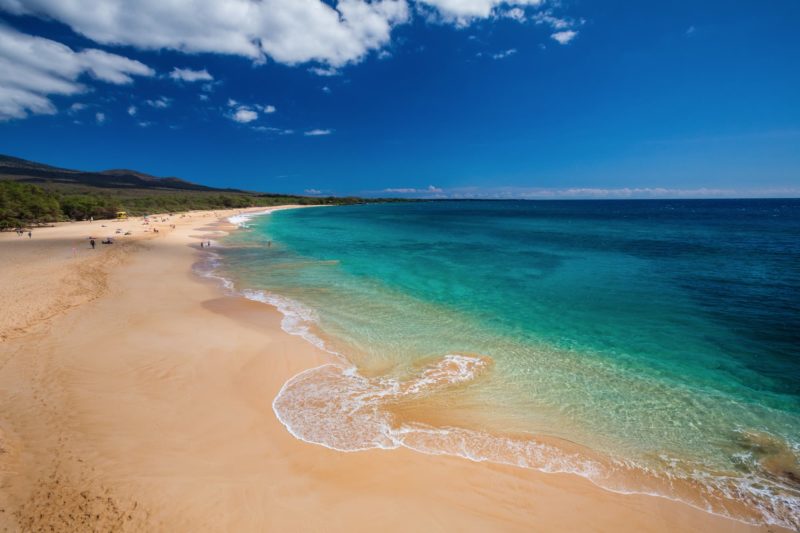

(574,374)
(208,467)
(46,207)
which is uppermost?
(46,207)

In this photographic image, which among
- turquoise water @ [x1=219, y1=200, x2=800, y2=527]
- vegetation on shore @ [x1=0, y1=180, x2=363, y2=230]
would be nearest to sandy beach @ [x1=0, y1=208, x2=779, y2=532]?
turquoise water @ [x1=219, y1=200, x2=800, y2=527]

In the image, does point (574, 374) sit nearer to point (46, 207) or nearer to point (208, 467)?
point (208, 467)

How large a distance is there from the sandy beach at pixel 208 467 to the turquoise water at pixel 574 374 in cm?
53

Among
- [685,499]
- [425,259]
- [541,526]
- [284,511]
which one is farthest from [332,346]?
[425,259]

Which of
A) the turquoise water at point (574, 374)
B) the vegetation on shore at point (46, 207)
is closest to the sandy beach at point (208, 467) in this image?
the turquoise water at point (574, 374)

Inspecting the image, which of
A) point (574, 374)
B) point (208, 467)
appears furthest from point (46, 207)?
point (574, 374)

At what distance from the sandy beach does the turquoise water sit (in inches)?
20.9

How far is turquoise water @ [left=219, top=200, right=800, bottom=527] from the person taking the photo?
21.5 feet

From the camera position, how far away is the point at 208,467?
6027mm

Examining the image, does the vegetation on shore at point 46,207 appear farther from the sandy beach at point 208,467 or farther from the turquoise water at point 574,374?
the sandy beach at point 208,467

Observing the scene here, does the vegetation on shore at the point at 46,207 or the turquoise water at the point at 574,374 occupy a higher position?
the vegetation on shore at the point at 46,207

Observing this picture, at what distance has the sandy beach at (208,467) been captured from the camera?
516cm

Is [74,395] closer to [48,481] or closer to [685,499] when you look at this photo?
[48,481]

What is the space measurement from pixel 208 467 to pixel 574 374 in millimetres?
9002
